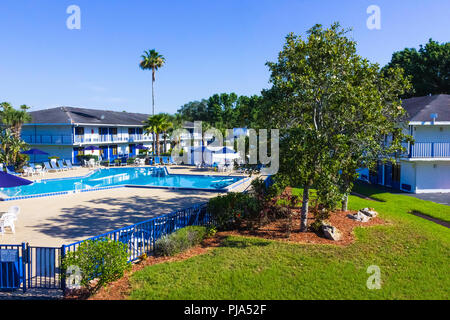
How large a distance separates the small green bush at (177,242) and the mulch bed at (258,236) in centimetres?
18

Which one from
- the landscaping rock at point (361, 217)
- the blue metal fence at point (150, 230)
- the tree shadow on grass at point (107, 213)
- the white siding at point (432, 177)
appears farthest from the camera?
the white siding at point (432, 177)

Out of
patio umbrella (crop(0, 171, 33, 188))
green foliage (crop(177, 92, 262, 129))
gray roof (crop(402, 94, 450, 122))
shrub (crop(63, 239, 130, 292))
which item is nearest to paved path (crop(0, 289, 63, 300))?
shrub (crop(63, 239, 130, 292))

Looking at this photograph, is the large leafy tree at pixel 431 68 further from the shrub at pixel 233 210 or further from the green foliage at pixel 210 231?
the green foliage at pixel 210 231

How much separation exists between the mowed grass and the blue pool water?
1366 cm

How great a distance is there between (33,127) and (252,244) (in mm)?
39129

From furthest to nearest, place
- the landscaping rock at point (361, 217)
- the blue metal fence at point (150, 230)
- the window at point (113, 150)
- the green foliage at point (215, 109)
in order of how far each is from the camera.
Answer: the green foliage at point (215, 109)
the window at point (113, 150)
the landscaping rock at point (361, 217)
the blue metal fence at point (150, 230)

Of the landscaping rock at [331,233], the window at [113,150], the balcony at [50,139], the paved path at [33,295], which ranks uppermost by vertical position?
the balcony at [50,139]

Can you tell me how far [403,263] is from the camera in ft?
30.9

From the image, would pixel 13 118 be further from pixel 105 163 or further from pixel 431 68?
pixel 431 68

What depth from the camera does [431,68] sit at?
127ft

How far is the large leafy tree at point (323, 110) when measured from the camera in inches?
420

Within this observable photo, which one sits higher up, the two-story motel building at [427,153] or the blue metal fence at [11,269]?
the two-story motel building at [427,153]

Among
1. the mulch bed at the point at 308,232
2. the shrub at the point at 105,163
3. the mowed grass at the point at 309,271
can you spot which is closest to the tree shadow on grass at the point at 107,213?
the mowed grass at the point at 309,271
